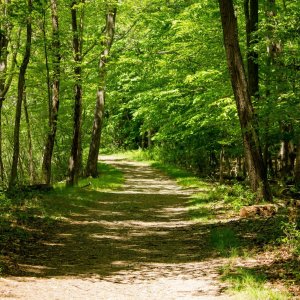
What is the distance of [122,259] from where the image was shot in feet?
28.9

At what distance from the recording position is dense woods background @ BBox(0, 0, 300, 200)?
12180mm

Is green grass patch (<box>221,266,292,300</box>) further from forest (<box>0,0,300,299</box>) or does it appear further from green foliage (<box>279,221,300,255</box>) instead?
forest (<box>0,0,300,299</box>)

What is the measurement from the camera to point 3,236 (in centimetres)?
977

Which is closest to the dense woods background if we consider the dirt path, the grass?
the grass

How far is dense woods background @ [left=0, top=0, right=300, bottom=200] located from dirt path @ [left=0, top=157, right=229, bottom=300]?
316 centimetres

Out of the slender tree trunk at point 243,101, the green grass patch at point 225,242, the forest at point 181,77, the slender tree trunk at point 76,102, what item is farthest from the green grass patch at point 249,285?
the slender tree trunk at point 76,102

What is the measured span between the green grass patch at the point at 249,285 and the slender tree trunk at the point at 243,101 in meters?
5.23

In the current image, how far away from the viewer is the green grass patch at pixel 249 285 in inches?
225

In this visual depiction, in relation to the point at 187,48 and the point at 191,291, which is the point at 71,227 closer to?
the point at 191,291

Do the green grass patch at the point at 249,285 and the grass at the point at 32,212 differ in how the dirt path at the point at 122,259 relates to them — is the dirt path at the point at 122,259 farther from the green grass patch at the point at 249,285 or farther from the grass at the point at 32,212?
the grass at the point at 32,212

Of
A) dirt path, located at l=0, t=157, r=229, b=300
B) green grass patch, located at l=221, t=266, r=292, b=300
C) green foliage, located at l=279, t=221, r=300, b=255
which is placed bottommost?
dirt path, located at l=0, t=157, r=229, b=300

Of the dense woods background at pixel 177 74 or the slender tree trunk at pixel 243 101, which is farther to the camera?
the dense woods background at pixel 177 74

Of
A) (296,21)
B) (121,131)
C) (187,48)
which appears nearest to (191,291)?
(296,21)

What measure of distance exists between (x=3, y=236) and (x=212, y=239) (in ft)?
14.7
